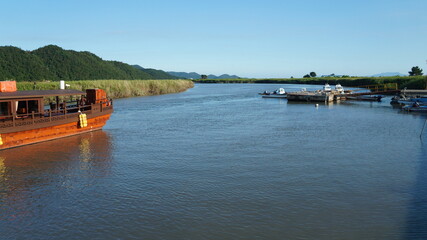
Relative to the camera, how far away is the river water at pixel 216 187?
13227mm

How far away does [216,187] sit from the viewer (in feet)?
57.4

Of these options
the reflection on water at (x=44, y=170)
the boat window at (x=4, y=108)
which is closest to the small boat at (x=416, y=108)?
the reflection on water at (x=44, y=170)

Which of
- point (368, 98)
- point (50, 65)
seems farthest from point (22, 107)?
point (50, 65)

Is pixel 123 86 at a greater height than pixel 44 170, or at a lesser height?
greater

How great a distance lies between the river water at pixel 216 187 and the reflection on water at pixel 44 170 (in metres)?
0.06

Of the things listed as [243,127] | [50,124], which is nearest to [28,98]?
[50,124]

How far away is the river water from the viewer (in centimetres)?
1323

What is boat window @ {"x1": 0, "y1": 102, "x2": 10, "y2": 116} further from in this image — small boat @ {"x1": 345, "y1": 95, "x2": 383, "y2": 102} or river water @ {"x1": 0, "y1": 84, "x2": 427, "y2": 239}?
small boat @ {"x1": 345, "y1": 95, "x2": 383, "y2": 102}

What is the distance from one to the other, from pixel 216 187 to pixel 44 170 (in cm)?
994

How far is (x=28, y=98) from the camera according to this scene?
26953 mm

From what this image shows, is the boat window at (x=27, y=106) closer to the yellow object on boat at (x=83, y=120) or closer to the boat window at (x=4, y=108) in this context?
the boat window at (x=4, y=108)

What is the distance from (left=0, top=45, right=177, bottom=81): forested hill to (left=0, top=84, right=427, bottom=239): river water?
9330 centimetres

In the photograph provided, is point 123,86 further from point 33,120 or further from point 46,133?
point 33,120

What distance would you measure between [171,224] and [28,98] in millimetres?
18678
